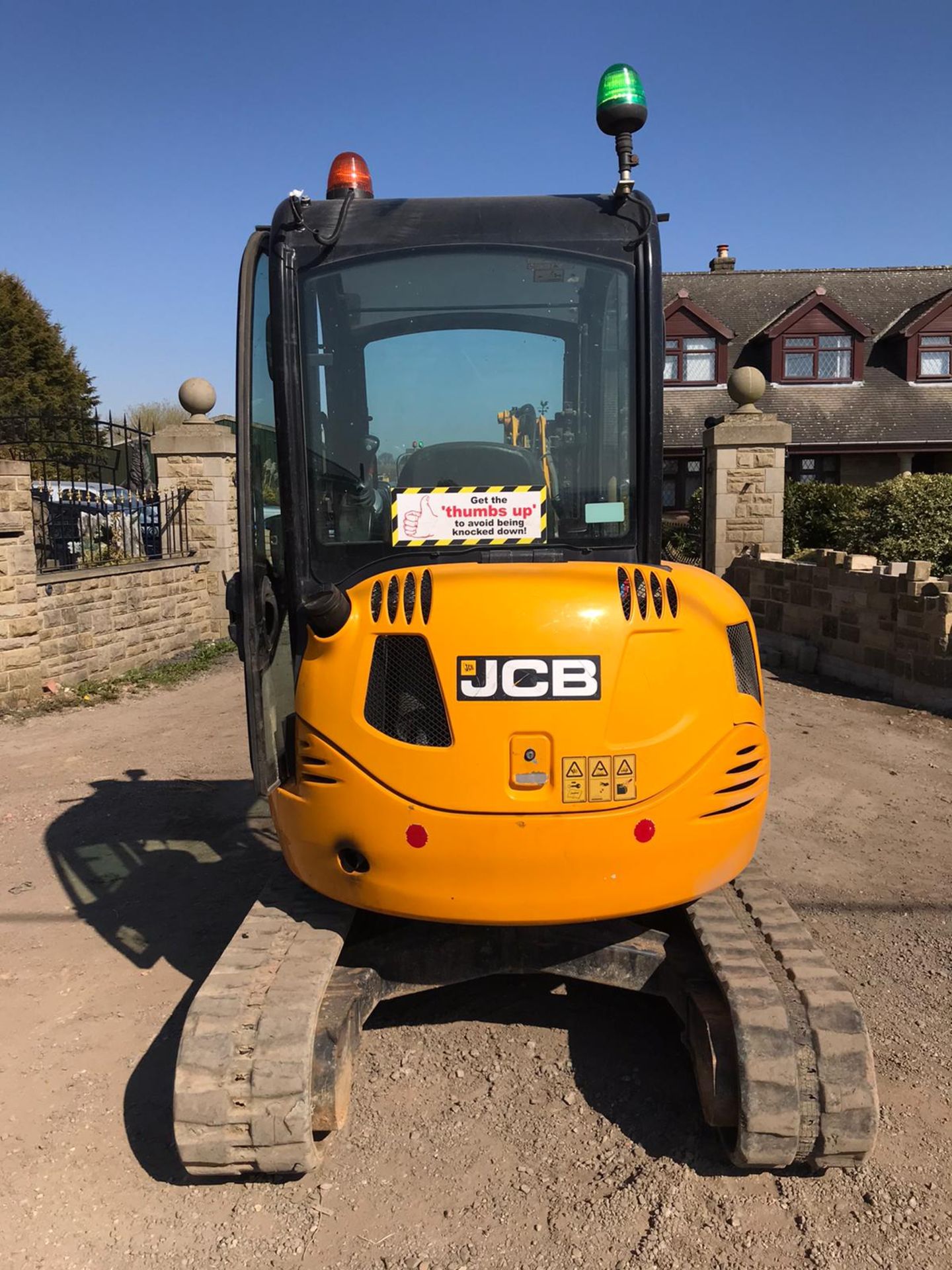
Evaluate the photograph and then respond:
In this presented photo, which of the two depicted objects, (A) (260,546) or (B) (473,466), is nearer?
(B) (473,466)

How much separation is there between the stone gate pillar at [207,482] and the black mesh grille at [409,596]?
10.7 meters

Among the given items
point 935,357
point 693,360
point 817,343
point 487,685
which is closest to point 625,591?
point 487,685

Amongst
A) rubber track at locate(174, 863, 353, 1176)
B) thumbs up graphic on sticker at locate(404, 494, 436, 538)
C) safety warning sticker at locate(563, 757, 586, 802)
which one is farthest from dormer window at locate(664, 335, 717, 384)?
rubber track at locate(174, 863, 353, 1176)

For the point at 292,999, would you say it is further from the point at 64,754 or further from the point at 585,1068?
the point at 64,754

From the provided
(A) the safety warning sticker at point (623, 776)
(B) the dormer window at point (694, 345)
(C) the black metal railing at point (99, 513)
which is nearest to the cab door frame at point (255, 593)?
(A) the safety warning sticker at point (623, 776)

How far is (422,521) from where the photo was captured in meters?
3.34

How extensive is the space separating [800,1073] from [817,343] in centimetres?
2681

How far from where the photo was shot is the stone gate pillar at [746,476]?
12.9m

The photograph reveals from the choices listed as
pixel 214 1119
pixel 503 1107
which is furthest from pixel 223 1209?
pixel 503 1107

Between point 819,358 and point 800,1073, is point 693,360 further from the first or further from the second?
point 800,1073

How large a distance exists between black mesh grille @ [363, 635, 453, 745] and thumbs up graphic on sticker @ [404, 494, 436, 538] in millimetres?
530

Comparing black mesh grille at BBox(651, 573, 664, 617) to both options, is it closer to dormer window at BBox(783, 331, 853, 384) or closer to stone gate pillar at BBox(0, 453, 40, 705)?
stone gate pillar at BBox(0, 453, 40, 705)

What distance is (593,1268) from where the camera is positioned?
2.60 meters

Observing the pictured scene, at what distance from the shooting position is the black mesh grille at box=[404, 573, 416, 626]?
9.66 ft
